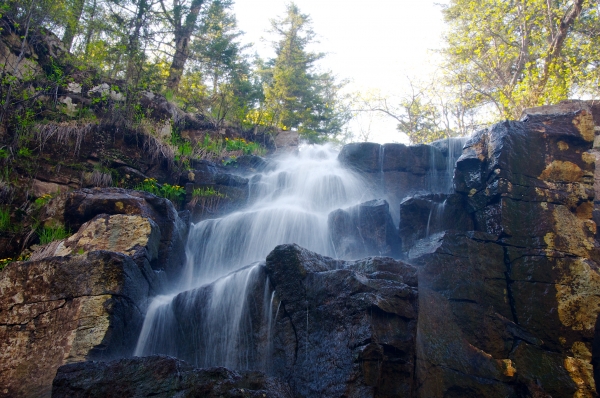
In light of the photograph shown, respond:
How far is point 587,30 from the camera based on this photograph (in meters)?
12.4

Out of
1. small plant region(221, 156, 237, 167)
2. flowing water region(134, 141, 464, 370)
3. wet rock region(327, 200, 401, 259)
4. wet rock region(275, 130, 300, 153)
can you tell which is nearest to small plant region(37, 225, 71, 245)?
flowing water region(134, 141, 464, 370)

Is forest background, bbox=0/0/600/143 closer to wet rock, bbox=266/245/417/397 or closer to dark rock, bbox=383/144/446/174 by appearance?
dark rock, bbox=383/144/446/174

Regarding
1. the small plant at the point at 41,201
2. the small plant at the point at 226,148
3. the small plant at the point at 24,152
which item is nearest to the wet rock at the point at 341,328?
the small plant at the point at 41,201

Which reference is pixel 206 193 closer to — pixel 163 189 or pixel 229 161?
pixel 163 189

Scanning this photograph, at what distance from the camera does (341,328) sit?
4488 mm

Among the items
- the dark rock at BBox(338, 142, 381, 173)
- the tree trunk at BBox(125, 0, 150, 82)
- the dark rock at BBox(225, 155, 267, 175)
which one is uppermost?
the tree trunk at BBox(125, 0, 150, 82)

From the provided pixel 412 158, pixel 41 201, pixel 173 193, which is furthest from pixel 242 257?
pixel 412 158

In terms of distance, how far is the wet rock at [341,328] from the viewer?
420 centimetres

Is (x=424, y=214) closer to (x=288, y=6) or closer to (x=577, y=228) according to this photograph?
(x=577, y=228)

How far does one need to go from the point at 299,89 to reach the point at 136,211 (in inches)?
545

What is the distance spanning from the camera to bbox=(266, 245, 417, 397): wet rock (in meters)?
4.20

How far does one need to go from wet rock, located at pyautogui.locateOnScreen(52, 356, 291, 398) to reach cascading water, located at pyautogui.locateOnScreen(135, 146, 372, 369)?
1.11m

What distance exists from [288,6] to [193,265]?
19960 millimetres

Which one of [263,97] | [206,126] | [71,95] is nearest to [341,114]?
[263,97]
